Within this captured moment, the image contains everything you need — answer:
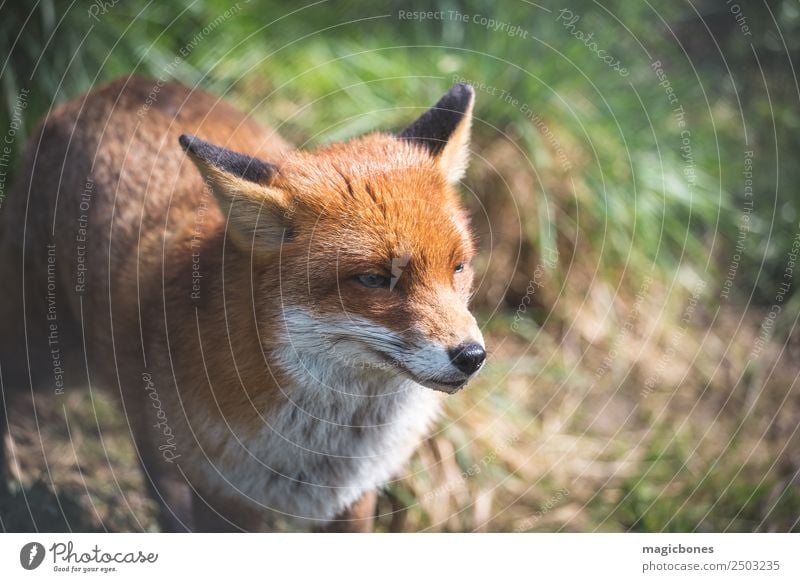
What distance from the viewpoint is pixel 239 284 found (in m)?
3.38

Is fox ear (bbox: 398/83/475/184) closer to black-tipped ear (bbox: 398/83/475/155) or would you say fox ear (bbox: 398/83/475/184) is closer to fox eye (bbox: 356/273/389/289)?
black-tipped ear (bbox: 398/83/475/155)

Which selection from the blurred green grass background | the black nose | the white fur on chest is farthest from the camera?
the blurred green grass background

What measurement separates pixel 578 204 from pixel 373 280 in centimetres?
297

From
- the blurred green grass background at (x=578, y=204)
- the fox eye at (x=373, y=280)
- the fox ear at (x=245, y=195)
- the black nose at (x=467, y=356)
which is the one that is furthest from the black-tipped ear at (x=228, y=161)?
the blurred green grass background at (x=578, y=204)

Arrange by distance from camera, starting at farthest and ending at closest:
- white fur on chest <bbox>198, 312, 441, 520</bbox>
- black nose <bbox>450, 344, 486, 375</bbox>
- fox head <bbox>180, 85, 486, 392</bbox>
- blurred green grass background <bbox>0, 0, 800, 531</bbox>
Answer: blurred green grass background <bbox>0, 0, 800, 531</bbox> → white fur on chest <bbox>198, 312, 441, 520</bbox> → fox head <bbox>180, 85, 486, 392</bbox> → black nose <bbox>450, 344, 486, 375</bbox>

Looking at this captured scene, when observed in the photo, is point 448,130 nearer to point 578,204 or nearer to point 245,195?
point 245,195

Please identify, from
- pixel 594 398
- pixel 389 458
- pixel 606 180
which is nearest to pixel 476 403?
pixel 594 398

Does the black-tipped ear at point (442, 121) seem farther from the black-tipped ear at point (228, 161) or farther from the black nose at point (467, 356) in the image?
the black nose at point (467, 356)

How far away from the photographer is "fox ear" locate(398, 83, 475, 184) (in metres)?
3.49

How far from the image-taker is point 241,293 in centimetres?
339

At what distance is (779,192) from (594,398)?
2.06 meters

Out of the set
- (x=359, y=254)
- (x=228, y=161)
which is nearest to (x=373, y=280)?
(x=359, y=254)

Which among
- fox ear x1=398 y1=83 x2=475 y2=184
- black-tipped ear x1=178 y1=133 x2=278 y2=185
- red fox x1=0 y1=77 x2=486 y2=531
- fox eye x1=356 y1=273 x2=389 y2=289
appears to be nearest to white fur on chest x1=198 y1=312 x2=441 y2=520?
red fox x1=0 y1=77 x2=486 y2=531

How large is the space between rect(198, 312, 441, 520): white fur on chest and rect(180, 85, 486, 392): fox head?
0.8 inches
